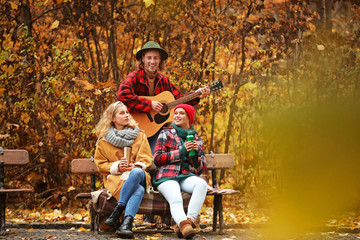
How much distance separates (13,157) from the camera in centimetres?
527

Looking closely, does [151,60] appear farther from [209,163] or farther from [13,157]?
[13,157]

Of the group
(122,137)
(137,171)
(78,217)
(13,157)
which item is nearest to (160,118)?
(122,137)

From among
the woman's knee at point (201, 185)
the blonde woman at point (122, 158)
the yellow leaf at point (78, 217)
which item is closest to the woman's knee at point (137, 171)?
the blonde woman at point (122, 158)

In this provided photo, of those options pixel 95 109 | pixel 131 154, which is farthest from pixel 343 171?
pixel 95 109

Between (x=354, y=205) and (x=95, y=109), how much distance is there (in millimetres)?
7222

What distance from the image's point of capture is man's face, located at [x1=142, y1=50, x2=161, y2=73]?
561cm

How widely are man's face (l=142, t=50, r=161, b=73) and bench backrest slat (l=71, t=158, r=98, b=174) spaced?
3.96 feet

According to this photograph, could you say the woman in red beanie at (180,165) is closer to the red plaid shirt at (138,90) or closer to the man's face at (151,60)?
the red plaid shirt at (138,90)

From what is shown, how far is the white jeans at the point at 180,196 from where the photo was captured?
4.76m

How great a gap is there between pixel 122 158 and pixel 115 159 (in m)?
0.17

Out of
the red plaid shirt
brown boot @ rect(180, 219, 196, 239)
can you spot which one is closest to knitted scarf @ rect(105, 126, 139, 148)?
the red plaid shirt

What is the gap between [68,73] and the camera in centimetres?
743

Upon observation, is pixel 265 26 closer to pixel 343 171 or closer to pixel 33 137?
pixel 33 137

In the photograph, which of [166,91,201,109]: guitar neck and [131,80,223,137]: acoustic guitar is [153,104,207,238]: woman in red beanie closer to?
[166,91,201,109]: guitar neck
